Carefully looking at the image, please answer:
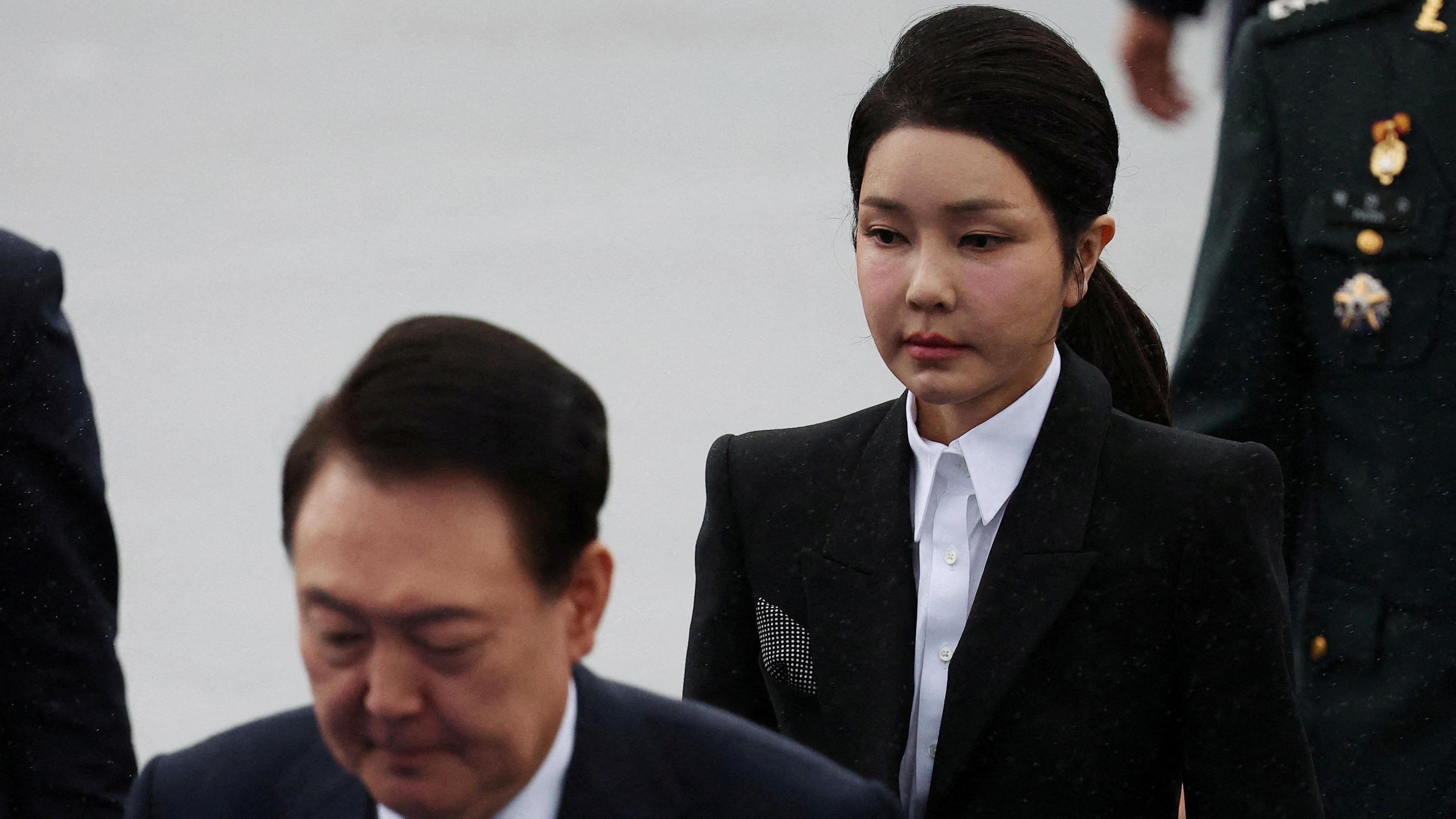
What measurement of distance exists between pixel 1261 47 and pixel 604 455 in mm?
1770

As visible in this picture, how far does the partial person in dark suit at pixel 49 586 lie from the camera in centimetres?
322

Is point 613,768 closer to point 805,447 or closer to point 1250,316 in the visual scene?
point 805,447

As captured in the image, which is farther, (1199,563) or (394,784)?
(1199,563)

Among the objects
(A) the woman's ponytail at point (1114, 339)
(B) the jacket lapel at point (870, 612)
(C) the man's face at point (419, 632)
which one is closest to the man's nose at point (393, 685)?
(C) the man's face at point (419, 632)

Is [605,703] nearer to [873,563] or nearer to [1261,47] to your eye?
[873,563]

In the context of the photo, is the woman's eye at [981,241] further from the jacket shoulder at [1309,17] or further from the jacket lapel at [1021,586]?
the jacket shoulder at [1309,17]

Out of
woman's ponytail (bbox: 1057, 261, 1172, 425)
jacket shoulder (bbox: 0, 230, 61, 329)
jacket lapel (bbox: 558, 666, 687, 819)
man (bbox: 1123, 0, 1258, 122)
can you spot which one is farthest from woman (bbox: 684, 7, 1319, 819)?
man (bbox: 1123, 0, 1258, 122)

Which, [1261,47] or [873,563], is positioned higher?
[1261,47]

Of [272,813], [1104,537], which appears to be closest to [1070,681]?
[1104,537]

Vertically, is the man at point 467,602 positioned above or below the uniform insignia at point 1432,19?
below

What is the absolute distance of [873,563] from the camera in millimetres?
3018

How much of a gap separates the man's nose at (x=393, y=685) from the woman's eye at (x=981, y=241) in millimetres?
1050

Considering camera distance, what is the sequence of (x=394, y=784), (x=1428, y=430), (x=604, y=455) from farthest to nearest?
(x=1428, y=430) → (x=604, y=455) → (x=394, y=784)

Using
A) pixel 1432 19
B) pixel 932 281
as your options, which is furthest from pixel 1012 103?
pixel 1432 19
